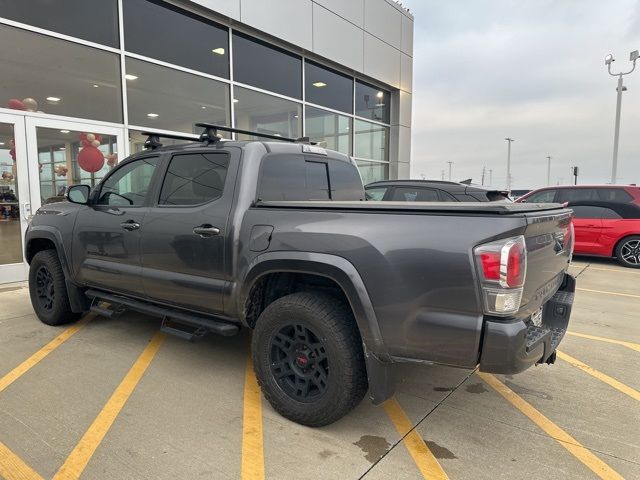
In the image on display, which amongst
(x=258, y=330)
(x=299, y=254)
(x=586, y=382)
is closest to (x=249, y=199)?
(x=299, y=254)

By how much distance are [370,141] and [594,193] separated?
719 centimetres

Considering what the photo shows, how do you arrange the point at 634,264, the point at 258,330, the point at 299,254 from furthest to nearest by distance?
the point at 634,264 → the point at 258,330 → the point at 299,254

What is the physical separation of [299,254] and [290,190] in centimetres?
96

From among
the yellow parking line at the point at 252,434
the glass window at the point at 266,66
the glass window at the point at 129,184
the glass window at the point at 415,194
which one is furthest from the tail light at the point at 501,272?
the glass window at the point at 266,66

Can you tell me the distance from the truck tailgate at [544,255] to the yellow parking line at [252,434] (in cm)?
170

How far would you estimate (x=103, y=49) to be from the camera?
782 cm

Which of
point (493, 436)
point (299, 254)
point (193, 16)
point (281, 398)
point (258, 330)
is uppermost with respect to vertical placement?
point (193, 16)

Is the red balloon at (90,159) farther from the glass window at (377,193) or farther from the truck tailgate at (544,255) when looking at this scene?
the truck tailgate at (544,255)

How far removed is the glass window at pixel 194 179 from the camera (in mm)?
3436

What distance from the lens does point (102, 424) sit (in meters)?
2.91

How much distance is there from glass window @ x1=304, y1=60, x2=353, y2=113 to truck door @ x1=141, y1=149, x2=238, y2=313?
29.9 ft

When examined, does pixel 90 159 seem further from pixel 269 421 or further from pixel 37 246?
pixel 269 421

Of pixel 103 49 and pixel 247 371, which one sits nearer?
pixel 247 371

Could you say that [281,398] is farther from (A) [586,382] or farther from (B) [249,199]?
(A) [586,382]
